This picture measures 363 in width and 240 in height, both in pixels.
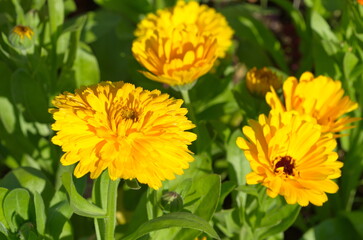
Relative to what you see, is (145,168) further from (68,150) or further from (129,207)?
(129,207)

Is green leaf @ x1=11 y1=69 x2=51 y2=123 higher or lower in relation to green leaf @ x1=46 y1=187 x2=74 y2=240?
higher

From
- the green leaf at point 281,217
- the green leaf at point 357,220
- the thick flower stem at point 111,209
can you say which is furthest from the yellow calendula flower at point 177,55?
the green leaf at point 357,220

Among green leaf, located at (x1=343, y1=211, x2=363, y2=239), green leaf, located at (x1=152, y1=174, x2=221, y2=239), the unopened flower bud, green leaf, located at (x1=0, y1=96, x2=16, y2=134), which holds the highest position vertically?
the unopened flower bud

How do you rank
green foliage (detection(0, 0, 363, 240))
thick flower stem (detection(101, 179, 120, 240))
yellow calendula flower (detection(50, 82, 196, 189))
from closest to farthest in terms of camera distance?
yellow calendula flower (detection(50, 82, 196, 189)), thick flower stem (detection(101, 179, 120, 240)), green foliage (detection(0, 0, 363, 240))

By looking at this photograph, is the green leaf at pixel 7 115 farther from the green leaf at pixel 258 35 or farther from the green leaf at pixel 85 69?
the green leaf at pixel 258 35

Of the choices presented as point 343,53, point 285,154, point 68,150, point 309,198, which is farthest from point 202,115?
point 68,150

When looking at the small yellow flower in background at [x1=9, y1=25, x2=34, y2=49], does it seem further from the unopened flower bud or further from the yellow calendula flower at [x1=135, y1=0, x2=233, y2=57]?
the unopened flower bud

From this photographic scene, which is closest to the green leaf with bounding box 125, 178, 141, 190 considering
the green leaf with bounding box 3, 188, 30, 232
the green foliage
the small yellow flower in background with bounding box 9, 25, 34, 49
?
the green foliage
